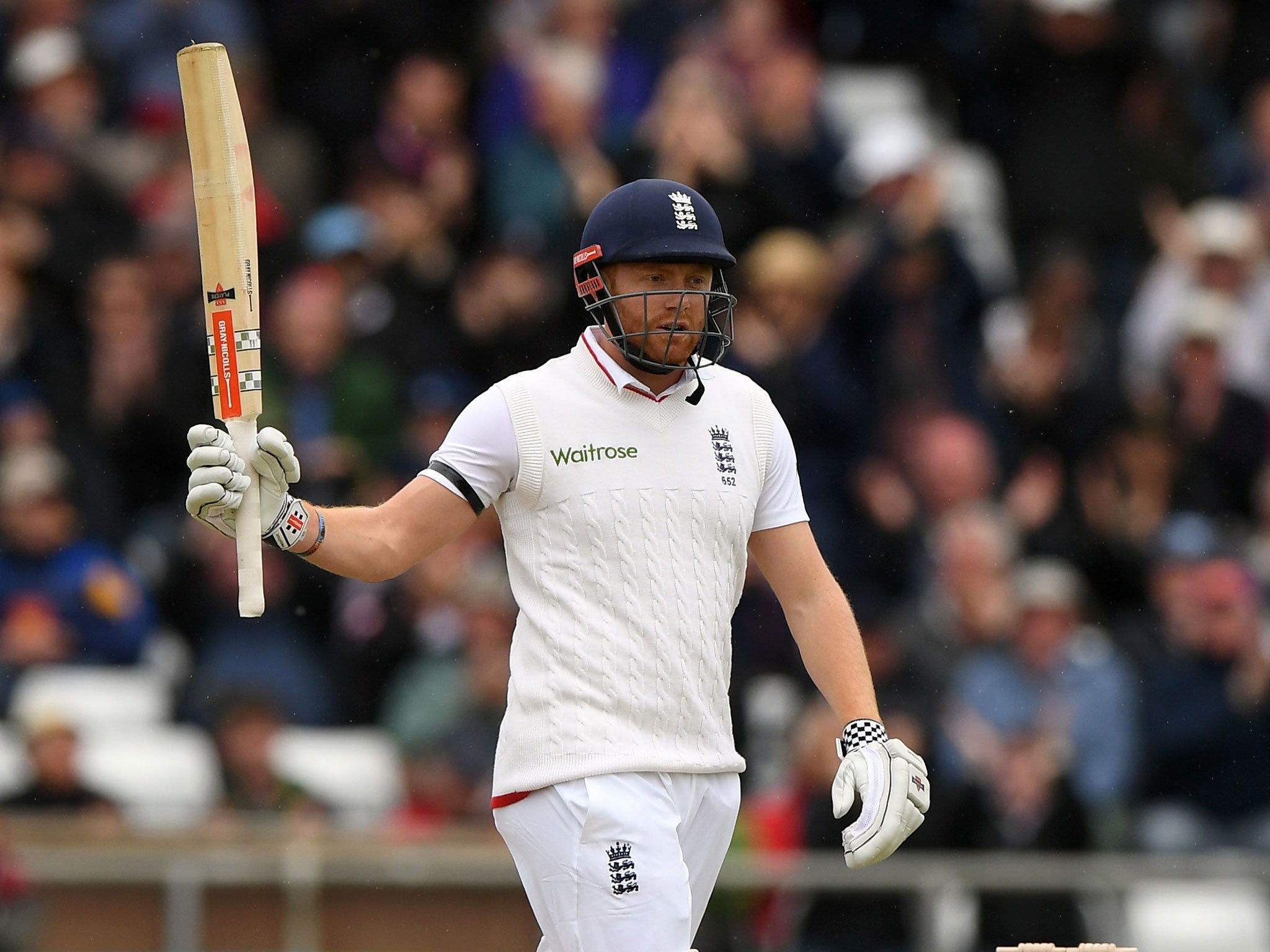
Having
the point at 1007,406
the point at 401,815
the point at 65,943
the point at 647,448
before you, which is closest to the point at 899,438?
the point at 1007,406

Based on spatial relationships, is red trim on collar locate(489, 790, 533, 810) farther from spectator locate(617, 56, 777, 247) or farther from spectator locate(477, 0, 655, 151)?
spectator locate(477, 0, 655, 151)

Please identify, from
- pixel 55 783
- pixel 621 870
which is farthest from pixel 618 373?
pixel 55 783

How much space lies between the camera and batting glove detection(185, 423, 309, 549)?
207 inches

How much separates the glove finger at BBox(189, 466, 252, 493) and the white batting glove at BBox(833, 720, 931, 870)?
1.70m

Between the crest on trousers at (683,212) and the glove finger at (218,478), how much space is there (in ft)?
4.54

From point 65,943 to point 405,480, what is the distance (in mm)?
3050

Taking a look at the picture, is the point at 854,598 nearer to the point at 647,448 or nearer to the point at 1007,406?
the point at 1007,406

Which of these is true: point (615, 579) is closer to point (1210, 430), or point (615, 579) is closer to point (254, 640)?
point (254, 640)

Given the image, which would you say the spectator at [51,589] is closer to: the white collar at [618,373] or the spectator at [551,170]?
the spectator at [551,170]

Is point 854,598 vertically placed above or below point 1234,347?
below

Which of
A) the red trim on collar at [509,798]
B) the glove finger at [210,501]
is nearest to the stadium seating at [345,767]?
the red trim on collar at [509,798]

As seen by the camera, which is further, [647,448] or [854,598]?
[854,598]

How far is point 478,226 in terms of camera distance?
12547mm

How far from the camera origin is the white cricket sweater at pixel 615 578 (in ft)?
18.6
